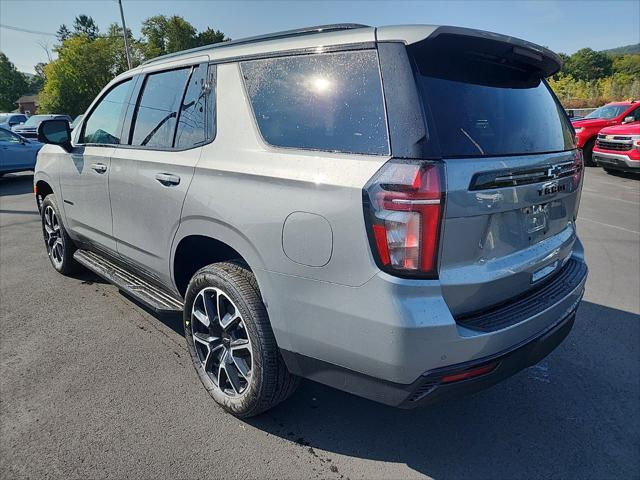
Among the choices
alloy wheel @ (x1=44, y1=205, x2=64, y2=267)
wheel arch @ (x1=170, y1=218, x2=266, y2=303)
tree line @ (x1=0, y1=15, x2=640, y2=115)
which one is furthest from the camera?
tree line @ (x1=0, y1=15, x2=640, y2=115)

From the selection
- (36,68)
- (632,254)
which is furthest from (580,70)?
(36,68)

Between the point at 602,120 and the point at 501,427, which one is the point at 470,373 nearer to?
the point at 501,427

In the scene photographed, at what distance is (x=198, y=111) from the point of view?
2.55 m

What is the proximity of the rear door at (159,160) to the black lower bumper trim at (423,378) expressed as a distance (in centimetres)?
120

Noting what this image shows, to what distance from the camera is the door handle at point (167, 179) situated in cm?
253

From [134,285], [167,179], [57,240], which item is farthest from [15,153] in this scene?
[167,179]

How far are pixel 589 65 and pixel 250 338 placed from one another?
288 feet

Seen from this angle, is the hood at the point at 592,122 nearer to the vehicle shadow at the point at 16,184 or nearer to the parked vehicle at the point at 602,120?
the parked vehicle at the point at 602,120

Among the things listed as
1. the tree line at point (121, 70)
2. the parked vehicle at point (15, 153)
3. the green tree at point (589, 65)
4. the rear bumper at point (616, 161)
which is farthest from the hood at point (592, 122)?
the green tree at point (589, 65)

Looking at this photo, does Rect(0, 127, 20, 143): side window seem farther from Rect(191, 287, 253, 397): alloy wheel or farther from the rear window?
the rear window

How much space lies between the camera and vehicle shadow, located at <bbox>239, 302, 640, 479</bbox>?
7.05 feet

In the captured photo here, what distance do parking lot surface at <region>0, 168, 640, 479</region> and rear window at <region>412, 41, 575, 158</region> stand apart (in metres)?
1.50

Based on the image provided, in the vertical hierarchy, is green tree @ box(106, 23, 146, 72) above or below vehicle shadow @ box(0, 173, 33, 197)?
above

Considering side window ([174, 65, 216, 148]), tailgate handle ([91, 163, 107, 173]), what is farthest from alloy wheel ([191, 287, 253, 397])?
tailgate handle ([91, 163, 107, 173])
